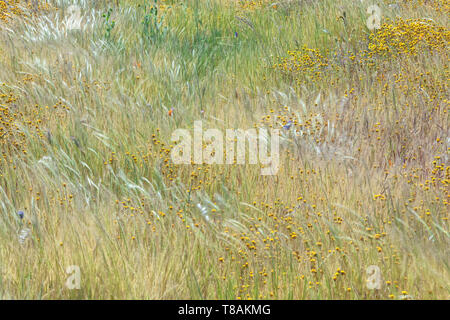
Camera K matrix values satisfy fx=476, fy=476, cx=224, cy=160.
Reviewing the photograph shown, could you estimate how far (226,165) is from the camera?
3.11 metres

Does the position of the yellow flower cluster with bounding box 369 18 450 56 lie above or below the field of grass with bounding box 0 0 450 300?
above

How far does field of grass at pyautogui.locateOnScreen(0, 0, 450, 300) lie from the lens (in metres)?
2.19

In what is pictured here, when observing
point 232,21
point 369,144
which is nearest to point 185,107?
point 369,144

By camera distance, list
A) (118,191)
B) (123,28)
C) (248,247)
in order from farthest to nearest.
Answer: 1. (123,28)
2. (118,191)
3. (248,247)

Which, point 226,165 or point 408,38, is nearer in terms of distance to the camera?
point 226,165

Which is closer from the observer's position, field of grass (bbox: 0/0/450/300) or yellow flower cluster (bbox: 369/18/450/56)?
field of grass (bbox: 0/0/450/300)

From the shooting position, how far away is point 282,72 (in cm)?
469

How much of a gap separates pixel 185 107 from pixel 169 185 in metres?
1.03

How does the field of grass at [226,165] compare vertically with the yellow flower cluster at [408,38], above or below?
below

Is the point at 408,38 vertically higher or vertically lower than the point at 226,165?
higher

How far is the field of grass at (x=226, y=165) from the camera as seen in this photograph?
86.4 inches

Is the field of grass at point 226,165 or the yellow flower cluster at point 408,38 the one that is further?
the yellow flower cluster at point 408,38
